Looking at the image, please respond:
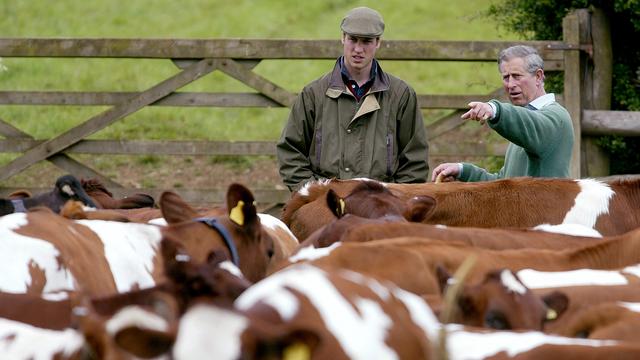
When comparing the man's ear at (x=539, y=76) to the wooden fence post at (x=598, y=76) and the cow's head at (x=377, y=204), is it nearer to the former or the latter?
the cow's head at (x=377, y=204)

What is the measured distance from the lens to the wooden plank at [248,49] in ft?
38.7

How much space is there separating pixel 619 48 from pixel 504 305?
7918 mm

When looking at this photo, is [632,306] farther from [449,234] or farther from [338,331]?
A: [449,234]

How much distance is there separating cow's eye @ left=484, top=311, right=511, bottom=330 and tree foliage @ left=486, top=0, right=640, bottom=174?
Result: 720 cm

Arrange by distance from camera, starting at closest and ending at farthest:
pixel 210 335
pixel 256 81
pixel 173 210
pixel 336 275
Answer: pixel 210 335 → pixel 336 275 → pixel 173 210 → pixel 256 81

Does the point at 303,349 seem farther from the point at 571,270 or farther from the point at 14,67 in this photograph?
the point at 14,67

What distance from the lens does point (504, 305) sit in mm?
4852

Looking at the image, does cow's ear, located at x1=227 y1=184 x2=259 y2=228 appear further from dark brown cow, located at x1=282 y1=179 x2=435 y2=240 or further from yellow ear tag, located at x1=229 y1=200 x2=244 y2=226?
dark brown cow, located at x1=282 y1=179 x2=435 y2=240

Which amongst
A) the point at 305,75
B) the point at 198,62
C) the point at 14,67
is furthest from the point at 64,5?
the point at 198,62

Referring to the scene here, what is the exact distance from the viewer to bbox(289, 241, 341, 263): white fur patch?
17.1 feet

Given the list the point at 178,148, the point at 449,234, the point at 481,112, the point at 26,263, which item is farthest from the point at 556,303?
the point at 178,148

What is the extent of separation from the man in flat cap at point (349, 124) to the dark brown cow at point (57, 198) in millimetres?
1551

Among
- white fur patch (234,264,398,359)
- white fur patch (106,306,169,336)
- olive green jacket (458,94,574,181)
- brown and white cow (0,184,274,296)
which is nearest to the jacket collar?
olive green jacket (458,94,574,181)

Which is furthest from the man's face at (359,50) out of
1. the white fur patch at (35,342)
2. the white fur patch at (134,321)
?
the white fur patch at (134,321)
